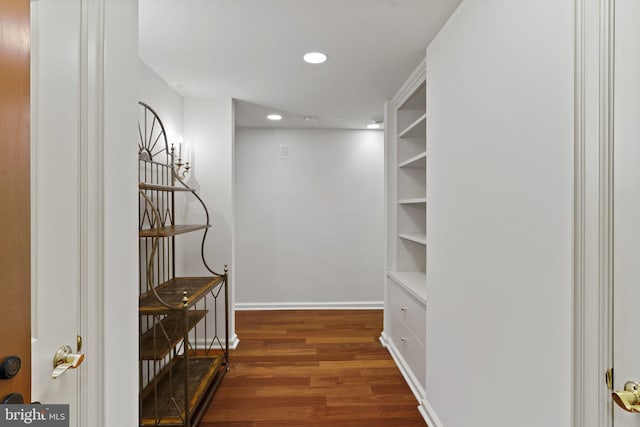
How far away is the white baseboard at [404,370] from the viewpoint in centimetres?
229

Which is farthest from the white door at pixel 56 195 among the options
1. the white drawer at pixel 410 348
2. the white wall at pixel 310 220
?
the white wall at pixel 310 220

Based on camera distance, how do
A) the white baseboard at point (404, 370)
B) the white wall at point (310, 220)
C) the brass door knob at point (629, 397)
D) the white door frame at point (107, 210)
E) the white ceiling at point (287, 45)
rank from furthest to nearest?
the white wall at point (310, 220) < the white baseboard at point (404, 370) < the white ceiling at point (287, 45) < the white door frame at point (107, 210) < the brass door knob at point (629, 397)

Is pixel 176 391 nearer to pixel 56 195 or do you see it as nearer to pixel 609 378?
pixel 56 195

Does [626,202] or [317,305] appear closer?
[626,202]

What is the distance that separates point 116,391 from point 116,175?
0.72m

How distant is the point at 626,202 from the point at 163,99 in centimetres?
280

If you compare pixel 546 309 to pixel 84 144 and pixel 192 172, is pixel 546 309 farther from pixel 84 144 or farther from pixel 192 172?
pixel 192 172

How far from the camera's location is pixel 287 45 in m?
2.04

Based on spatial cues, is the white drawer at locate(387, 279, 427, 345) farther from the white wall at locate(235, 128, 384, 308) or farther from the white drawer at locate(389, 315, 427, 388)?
the white wall at locate(235, 128, 384, 308)

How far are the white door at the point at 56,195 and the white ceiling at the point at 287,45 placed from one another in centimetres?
91

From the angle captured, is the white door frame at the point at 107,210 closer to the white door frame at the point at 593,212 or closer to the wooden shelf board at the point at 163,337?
the wooden shelf board at the point at 163,337

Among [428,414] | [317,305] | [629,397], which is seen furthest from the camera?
[317,305]

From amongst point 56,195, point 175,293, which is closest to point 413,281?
point 175,293

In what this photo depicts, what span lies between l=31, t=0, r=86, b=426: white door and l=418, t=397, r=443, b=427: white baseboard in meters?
1.78
